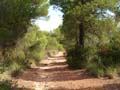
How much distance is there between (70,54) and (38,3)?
6483 millimetres

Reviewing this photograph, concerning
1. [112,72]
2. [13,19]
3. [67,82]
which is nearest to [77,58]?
[13,19]

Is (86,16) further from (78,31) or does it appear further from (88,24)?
(78,31)

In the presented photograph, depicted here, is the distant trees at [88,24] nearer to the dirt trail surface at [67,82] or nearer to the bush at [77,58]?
the bush at [77,58]

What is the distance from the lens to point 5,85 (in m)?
16.1

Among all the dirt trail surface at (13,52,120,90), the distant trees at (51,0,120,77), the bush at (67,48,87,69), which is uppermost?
the distant trees at (51,0,120,77)

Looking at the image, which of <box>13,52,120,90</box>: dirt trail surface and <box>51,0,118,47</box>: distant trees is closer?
<box>13,52,120,90</box>: dirt trail surface

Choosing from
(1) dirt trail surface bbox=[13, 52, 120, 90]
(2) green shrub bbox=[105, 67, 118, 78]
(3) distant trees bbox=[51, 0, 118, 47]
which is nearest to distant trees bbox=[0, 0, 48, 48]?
(3) distant trees bbox=[51, 0, 118, 47]

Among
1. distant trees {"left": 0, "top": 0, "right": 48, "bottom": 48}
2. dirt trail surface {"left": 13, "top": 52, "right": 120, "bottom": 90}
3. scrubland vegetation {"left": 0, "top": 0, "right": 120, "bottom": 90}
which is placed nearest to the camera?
dirt trail surface {"left": 13, "top": 52, "right": 120, "bottom": 90}

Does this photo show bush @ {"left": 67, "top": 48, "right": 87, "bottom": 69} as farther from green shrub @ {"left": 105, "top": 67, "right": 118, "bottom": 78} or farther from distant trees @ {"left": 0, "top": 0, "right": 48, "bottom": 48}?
green shrub @ {"left": 105, "top": 67, "right": 118, "bottom": 78}

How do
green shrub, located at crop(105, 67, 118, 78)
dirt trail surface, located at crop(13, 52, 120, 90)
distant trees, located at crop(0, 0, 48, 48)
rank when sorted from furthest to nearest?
distant trees, located at crop(0, 0, 48, 48) → green shrub, located at crop(105, 67, 118, 78) → dirt trail surface, located at crop(13, 52, 120, 90)

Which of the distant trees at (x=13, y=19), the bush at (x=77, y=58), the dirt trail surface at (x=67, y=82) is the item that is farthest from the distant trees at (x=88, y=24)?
the dirt trail surface at (x=67, y=82)

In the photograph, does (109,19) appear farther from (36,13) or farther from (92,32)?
(36,13)

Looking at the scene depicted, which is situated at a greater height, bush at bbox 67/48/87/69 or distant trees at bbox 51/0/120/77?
distant trees at bbox 51/0/120/77

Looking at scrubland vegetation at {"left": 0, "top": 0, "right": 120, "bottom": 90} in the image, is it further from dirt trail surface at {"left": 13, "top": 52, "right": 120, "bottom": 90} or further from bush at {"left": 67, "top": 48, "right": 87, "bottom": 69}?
dirt trail surface at {"left": 13, "top": 52, "right": 120, "bottom": 90}
